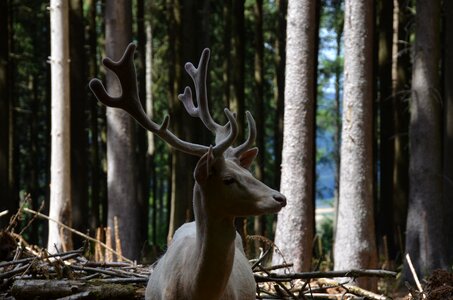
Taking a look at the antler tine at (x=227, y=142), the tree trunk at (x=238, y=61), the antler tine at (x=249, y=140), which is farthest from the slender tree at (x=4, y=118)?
the antler tine at (x=227, y=142)

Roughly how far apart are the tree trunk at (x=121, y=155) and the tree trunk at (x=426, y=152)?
14.8 feet

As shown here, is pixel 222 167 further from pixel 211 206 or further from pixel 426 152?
pixel 426 152

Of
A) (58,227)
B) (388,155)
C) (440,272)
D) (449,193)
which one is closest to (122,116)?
(58,227)

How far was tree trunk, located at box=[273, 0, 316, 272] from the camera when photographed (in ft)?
33.8

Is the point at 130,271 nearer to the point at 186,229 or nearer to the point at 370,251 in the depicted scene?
the point at 186,229

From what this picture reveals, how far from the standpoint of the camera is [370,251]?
10.9 m

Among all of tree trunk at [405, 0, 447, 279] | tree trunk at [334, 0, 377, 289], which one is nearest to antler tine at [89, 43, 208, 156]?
tree trunk at [334, 0, 377, 289]

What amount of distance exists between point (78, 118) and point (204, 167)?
12.1 meters

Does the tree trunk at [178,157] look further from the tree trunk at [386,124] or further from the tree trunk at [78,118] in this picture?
the tree trunk at [386,124]

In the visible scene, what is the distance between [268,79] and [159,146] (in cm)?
506

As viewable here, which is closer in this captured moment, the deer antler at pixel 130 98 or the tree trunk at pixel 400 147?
the deer antler at pixel 130 98

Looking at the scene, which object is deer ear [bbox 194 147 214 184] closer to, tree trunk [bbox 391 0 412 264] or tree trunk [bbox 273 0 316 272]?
tree trunk [bbox 273 0 316 272]

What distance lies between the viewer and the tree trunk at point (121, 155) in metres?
12.5

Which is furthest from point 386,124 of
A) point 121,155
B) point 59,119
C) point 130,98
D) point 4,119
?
point 130,98
